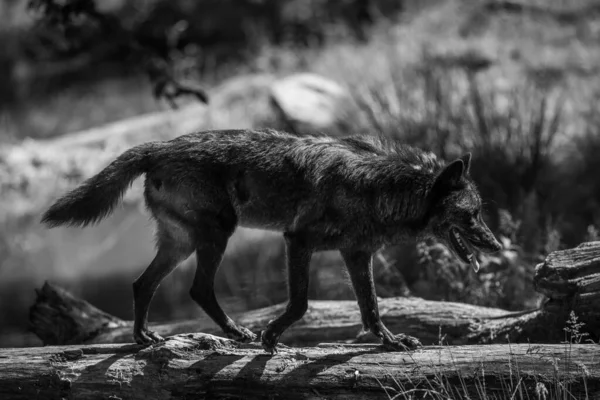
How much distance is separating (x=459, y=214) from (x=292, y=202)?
3.58ft

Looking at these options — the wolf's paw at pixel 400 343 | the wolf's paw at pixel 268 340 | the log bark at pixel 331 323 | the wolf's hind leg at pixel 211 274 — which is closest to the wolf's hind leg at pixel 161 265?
the wolf's hind leg at pixel 211 274

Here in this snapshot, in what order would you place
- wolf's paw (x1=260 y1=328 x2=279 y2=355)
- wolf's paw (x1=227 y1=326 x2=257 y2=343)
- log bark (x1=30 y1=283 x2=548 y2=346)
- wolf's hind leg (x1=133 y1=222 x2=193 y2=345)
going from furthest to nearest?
1. log bark (x1=30 y1=283 x2=548 y2=346)
2. wolf's paw (x1=227 y1=326 x2=257 y2=343)
3. wolf's hind leg (x1=133 y1=222 x2=193 y2=345)
4. wolf's paw (x1=260 y1=328 x2=279 y2=355)

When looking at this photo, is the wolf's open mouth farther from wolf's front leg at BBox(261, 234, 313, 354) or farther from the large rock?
the large rock

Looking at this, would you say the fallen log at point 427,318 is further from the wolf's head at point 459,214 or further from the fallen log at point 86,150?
the fallen log at point 86,150

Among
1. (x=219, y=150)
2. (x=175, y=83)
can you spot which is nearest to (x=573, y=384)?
(x=219, y=150)

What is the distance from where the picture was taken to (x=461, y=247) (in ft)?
18.8

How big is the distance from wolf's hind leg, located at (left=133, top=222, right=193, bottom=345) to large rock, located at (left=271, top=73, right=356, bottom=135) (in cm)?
557

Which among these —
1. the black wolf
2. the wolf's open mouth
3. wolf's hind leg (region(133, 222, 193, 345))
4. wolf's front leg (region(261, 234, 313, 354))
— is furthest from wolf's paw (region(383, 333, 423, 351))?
wolf's hind leg (region(133, 222, 193, 345))

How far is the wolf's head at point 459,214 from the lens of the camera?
5.62 meters

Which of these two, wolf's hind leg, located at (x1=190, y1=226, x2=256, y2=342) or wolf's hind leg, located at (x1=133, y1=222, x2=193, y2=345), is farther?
wolf's hind leg, located at (x1=133, y1=222, x2=193, y2=345)

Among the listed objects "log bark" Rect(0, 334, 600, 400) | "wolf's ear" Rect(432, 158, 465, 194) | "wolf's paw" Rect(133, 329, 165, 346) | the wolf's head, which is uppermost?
"wolf's ear" Rect(432, 158, 465, 194)

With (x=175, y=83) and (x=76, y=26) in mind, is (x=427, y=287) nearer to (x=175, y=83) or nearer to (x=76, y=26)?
(x=175, y=83)

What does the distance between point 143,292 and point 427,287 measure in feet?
10.3

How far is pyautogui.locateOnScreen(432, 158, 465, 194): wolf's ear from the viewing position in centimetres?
556
